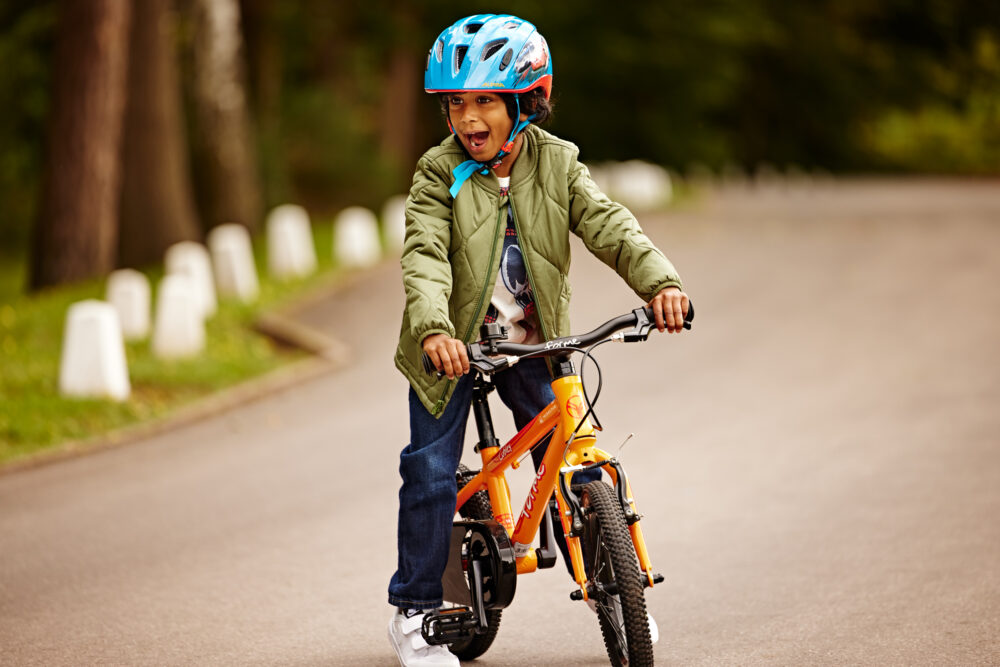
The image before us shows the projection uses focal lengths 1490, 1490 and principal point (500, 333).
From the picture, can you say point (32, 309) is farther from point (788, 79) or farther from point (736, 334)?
point (788, 79)

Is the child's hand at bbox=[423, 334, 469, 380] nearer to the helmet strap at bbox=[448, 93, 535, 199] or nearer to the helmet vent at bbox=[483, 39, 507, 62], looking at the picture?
the helmet strap at bbox=[448, 93, 535, 199]

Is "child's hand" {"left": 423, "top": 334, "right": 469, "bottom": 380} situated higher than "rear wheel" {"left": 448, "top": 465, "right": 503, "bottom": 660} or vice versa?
"child's hand" {"left": 423, "top": 334, "right": 469, "bottom": 380}

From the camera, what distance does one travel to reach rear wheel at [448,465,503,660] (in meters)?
4.91

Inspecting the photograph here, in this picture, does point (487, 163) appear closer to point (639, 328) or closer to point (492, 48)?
point (492, 48)

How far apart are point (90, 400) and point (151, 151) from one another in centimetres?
800

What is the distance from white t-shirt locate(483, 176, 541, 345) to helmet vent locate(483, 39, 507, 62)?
1.37 ft

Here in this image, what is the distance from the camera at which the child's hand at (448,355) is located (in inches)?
164

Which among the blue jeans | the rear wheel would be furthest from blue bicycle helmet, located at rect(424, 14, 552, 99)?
the rear wheel

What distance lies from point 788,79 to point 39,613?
5072cm

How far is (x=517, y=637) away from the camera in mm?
5367

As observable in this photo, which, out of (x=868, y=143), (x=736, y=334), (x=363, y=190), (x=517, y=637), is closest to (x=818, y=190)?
(x=363, y=190)

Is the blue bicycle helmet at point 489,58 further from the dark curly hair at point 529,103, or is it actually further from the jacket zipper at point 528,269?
the jacket zipper at point 528,269

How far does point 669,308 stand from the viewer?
14.0ft

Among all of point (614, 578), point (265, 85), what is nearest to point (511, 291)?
point (614, 578)
